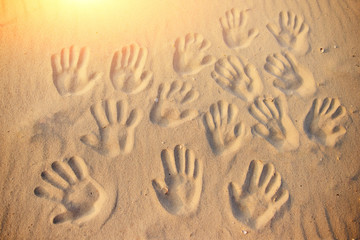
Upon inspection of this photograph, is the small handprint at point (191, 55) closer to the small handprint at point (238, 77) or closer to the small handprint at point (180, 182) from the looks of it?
the small handprint at point (238, 77)

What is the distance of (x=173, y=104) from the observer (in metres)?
1.94

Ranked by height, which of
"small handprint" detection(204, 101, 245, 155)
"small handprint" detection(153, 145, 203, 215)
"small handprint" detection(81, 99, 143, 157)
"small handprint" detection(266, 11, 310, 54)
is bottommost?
"small handprint" detection(153, 145, 203, 215)

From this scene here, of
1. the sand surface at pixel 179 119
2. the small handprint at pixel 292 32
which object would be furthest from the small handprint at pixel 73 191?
the small handprint at pixel 292 32

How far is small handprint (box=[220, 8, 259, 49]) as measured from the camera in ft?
7.39

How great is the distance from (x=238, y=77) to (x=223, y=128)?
44 centimetres

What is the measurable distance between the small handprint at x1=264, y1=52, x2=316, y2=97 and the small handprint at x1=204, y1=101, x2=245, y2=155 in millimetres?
421

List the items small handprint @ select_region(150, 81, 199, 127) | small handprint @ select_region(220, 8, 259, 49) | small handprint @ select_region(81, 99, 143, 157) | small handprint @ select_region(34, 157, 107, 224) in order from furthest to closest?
small handprint @ select_region(220, 8, 259, 49), small handprint @ select_region(150, 81, 199, 127), small handprint @ select_region(81, 99, 143, 157), small handprint @ select_region(34, 157, 107, 224)

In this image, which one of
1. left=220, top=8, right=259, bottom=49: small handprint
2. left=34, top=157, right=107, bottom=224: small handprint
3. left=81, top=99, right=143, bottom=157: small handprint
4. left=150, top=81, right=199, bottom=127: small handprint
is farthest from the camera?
left=220, top=8, right=259, bottom=49: small handprint

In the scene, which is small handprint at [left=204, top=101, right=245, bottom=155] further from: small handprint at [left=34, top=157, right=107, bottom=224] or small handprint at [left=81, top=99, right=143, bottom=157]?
small handprint at [left=34, top=157, right=107, bottom=224]

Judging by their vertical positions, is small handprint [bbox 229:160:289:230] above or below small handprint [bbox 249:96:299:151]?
below

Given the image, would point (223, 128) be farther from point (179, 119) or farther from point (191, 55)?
point (191, 55)

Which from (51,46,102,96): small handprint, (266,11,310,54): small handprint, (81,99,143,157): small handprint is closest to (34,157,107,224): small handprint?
(81,99,143,157): small handprint

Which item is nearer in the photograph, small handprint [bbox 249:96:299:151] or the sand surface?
the sand surface

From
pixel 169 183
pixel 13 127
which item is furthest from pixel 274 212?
pixel 13 127
